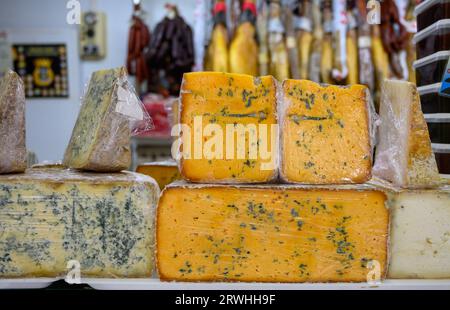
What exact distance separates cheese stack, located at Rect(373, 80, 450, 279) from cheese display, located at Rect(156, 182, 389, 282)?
0.20ft

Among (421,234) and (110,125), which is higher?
(110,125)

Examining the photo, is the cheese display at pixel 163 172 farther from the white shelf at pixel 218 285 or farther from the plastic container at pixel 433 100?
the plastic container at pixel 433 100

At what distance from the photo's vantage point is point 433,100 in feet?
5.06

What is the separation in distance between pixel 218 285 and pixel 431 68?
39.4 inches

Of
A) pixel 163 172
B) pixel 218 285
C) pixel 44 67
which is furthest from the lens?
pixel 44 67

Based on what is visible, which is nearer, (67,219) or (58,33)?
(67,219)

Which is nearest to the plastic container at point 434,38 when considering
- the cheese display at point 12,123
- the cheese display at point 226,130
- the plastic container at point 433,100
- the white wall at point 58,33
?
the plastic container at point 433,100

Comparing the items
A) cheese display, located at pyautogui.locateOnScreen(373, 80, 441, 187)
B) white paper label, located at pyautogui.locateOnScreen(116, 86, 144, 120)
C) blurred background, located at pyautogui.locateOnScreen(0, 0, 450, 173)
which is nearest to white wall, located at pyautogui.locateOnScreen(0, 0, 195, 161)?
blurred background, located at pyautogui.locateOnScreen(0, 0, 450, 173)

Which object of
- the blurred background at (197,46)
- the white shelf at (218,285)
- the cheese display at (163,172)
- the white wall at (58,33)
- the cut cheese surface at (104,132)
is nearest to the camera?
the white shelf at (218,285)

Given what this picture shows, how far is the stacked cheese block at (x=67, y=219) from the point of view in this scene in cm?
131

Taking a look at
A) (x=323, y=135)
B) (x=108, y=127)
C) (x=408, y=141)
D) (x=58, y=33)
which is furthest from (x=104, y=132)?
(x=58, y=33)

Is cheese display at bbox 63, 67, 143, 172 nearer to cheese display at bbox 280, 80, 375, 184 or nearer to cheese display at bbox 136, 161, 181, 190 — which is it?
cheese display at bbox 136, 161, 181, 190

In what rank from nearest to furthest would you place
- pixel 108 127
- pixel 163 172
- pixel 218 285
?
pixel 218 285
pixel 108 127
pixel 163 172

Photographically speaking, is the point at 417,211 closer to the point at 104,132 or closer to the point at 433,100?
the point at 433,100
